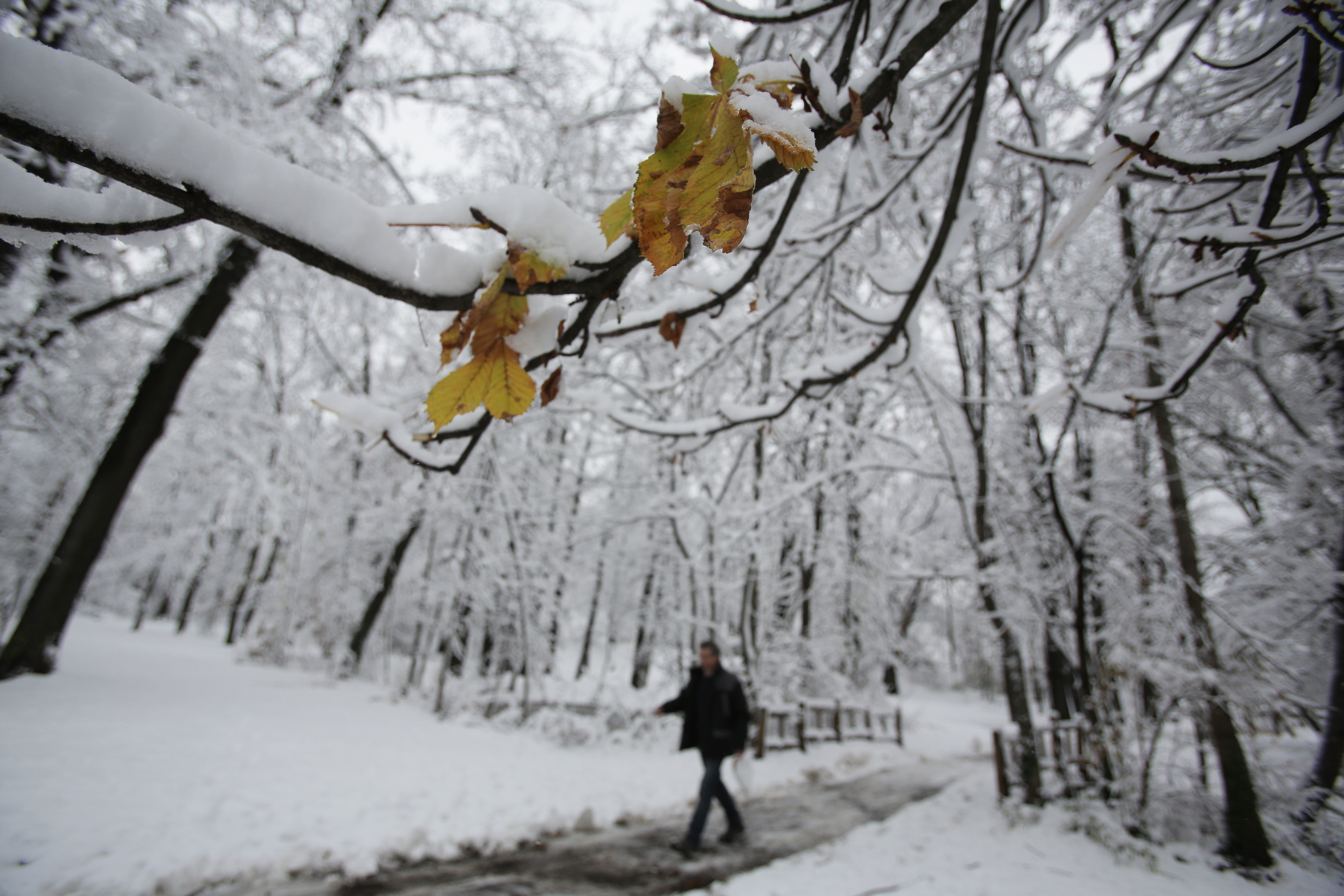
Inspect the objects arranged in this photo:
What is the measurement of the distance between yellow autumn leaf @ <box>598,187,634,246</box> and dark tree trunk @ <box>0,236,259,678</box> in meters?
7.61

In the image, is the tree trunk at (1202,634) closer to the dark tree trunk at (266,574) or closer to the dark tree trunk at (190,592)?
the dark tree trunk at (266,574)

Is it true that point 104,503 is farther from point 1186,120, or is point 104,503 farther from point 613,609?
point 613,609

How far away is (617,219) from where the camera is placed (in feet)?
2.34

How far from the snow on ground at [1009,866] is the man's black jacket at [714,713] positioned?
2.87 ft

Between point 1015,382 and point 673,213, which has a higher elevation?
point 1015,382

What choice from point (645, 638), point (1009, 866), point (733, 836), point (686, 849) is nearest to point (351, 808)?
point (686, 849)

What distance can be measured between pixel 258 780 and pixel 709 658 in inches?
148

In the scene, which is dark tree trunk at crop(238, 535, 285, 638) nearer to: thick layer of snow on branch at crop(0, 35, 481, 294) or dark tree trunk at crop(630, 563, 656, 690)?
dark tree trunk at crop(630, 563, 656, 690)

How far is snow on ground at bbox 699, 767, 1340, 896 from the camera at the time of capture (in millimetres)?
3762

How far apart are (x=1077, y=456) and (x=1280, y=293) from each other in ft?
16.7

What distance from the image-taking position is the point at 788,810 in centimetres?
570

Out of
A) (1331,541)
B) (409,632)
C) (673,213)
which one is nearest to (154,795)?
(673,213)

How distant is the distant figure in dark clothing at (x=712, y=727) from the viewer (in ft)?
14.0

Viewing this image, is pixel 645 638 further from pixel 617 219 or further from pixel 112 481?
pixel 617 219
